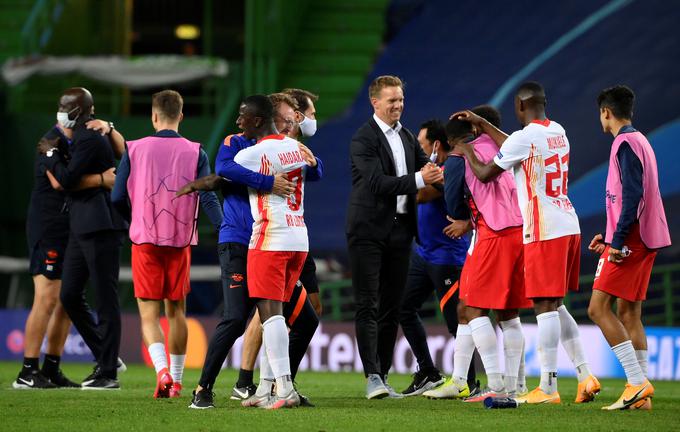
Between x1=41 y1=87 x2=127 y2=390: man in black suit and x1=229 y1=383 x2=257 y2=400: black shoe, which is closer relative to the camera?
x1=229 y1=383 x2=257 y2=400: black shoe

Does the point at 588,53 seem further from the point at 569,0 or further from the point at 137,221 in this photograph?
the point at 137,221

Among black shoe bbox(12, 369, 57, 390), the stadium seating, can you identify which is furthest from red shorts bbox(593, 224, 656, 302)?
the stadium seating

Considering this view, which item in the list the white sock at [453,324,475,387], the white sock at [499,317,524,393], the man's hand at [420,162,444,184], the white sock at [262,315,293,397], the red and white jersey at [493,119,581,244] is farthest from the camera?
the white sock at [453,324,475,387]

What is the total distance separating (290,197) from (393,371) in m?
6.90

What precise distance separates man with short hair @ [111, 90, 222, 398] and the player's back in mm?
2253

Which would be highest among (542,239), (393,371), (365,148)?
(365,148)

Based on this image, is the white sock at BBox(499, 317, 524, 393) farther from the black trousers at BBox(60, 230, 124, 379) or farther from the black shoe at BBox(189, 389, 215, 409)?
the black trousers at BBox(60, 230, 124, 379)

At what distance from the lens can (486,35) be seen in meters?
21.8

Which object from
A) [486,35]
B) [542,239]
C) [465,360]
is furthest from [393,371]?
[486,35]

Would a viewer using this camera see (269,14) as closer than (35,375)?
No

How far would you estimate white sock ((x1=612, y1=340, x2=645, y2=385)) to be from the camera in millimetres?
8133

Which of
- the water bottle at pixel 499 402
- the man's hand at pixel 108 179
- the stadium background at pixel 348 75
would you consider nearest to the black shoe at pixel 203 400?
the water bottle at pixel 499 402

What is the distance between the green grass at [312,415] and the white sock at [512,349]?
27cm

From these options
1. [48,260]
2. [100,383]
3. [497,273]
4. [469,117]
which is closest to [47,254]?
[48,260]
